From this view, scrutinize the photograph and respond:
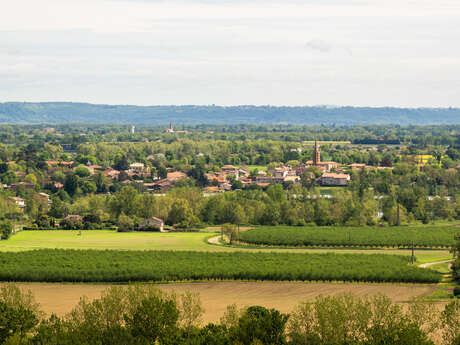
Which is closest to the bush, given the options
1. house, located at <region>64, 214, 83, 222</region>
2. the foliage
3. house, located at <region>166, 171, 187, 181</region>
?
the foliage

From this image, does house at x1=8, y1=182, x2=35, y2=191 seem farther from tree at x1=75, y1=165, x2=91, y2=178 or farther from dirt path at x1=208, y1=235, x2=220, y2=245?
dirt path at x1=208, y1=235, x2=220, y2=245

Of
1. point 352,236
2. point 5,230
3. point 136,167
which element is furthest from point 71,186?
point 352,236

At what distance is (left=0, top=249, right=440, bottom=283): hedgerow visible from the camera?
5969 cm

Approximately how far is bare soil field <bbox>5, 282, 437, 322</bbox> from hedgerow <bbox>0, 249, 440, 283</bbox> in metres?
1.43

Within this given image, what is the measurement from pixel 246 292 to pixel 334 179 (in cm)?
9314

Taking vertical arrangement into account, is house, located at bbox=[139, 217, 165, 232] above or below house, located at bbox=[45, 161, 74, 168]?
below

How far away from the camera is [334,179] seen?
478ft

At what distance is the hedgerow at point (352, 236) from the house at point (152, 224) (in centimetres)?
1292

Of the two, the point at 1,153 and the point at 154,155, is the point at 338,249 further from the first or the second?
the point at 154,155

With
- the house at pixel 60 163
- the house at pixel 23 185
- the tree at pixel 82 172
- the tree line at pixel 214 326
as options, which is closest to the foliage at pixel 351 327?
the tree line at pixel 214 326

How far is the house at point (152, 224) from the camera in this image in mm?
92875

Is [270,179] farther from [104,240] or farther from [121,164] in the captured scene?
[104,240]

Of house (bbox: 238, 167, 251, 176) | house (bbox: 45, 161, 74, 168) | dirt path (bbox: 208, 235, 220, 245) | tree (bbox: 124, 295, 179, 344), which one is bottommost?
dirt path (bbox: 208, 235, 220, 245)

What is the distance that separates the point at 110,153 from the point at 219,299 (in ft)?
485
